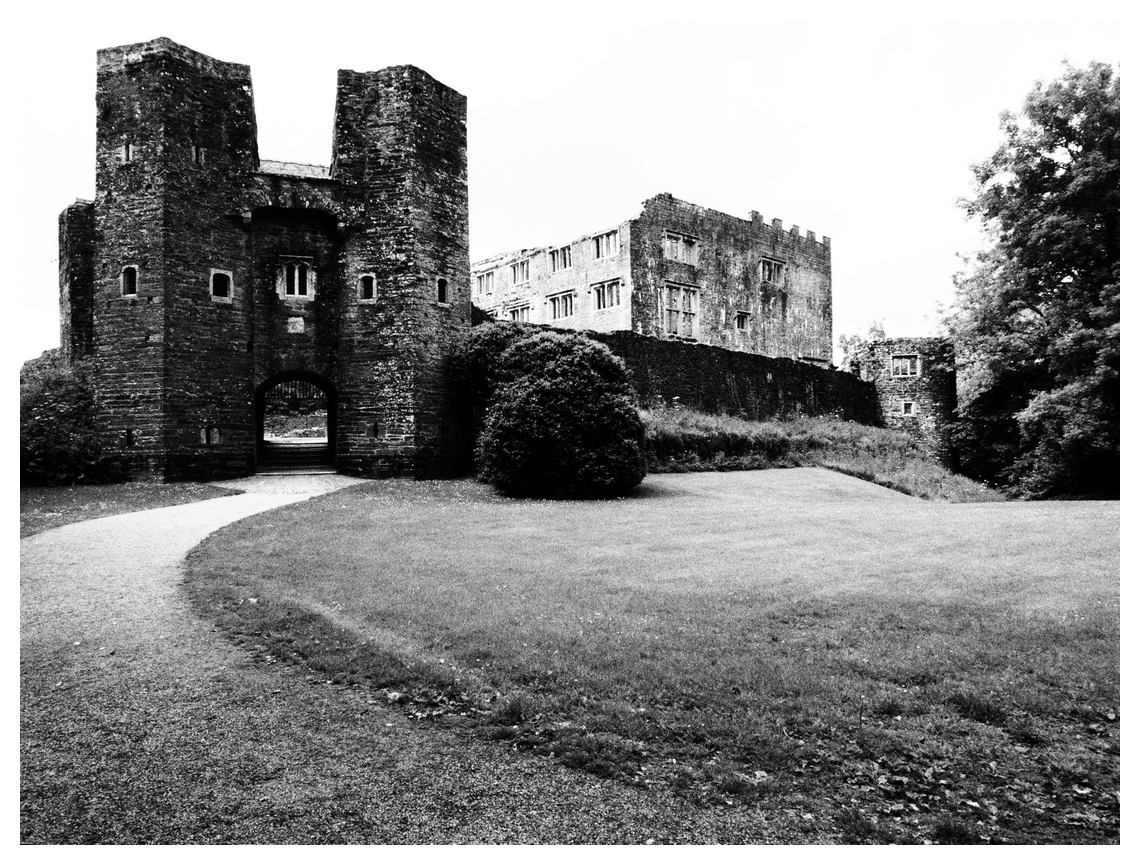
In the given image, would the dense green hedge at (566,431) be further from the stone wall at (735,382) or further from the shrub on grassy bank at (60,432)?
the shrub on grassy bank at (60,432)

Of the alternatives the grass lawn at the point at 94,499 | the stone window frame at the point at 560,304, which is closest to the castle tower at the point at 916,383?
the stone window frame at the point at 560,304

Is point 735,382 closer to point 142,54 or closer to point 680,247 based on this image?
point 680,247

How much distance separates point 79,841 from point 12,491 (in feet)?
9.06

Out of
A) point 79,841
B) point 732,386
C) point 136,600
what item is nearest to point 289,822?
point 79,841

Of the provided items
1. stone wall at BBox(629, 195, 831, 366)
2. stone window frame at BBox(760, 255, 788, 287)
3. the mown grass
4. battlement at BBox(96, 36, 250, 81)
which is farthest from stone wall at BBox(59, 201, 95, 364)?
stone window frame at BBox(760, 255, 788, 287)

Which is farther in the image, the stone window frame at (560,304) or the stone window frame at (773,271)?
the stone window frame at (773,271)

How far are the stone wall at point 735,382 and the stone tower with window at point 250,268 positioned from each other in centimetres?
938

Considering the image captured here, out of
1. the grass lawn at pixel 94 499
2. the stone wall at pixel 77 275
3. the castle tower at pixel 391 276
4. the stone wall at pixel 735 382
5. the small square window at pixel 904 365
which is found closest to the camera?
the grass lawn at pixel 94 499

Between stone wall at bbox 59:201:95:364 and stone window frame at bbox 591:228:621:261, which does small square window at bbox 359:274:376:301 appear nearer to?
stone wall at bbox 59:201:95:364

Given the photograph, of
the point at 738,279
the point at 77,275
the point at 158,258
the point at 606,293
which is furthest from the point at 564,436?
the point at 738,279

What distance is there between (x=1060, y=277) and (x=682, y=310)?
84.5 ft

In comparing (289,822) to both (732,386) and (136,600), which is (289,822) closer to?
(136,600)

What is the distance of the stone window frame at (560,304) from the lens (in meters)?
48.1

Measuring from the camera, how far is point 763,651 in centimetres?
696
